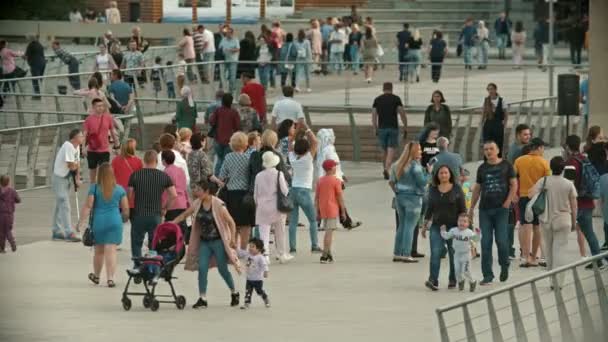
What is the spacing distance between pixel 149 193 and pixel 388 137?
11005 millimetres

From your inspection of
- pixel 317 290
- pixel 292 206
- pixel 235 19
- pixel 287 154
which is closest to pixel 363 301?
pixel 317 290

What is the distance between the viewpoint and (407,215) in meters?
18.6

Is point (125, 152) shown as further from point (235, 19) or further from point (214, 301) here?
point (235, 19)

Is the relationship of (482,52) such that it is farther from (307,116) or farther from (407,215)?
(407,215)

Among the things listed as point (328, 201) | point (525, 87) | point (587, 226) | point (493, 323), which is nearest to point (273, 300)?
point (328, 201)

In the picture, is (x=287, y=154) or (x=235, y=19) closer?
(x=287, y=154)

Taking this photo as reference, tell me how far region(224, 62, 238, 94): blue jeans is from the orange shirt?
18453mm

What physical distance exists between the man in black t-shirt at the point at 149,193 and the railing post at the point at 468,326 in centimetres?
827

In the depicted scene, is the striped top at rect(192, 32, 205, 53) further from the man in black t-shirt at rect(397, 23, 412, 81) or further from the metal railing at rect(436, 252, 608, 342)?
the metal railing at rect(436, 252, 608, 342)

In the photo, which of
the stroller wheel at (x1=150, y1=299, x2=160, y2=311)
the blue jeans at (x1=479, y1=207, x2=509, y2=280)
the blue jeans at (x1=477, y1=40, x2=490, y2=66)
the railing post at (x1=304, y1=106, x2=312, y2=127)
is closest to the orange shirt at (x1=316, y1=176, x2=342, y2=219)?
the blue jeans at (x1=479, y1=207, x2=509, y2=280)

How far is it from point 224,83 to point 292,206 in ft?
63.3

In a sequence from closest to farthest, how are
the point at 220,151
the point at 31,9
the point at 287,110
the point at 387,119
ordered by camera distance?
the point at 31,9
the point at 220,151
the point at 287,110
the point at 387,119

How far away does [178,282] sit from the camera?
17891mm

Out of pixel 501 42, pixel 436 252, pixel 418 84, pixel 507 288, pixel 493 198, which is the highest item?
pixel 501 42
